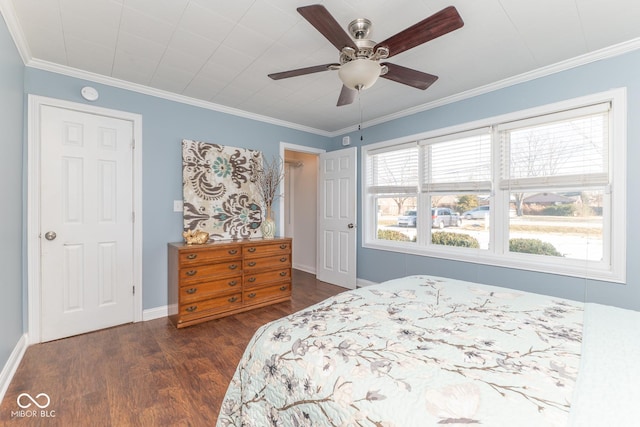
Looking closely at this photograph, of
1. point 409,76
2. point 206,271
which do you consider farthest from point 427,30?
point 206,271

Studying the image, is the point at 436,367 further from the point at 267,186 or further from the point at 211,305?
the point at 267,186

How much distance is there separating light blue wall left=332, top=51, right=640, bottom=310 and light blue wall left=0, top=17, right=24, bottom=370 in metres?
3.61

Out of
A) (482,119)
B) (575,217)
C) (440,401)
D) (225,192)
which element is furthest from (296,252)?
(440,401)

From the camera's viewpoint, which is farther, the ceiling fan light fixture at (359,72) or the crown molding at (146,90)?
the crown molding at (146,90)

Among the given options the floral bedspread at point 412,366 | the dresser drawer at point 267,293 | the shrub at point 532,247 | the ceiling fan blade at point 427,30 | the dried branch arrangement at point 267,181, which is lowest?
the dresser drawer at point 267,293

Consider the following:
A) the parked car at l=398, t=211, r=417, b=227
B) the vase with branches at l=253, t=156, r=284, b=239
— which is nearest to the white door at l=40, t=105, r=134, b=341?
the vase with branches at l=253, t=156, r=284, b=239

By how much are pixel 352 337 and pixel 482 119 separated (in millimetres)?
2874

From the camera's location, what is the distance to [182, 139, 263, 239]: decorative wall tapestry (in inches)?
126

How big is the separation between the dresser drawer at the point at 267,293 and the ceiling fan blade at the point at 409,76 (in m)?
2.58

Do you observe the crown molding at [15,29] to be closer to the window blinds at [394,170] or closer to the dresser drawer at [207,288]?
the dresser drawer at [207,288]

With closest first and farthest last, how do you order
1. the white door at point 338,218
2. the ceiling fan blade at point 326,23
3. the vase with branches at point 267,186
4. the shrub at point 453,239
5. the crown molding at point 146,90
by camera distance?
the ceiling fan blade at point 326,23
the crown molding at point 146,90
the shrub at point 453,239
the vase with branches at point 267,186
the white door at point 338,218

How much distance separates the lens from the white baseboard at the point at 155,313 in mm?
2955

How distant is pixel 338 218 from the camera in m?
4.24

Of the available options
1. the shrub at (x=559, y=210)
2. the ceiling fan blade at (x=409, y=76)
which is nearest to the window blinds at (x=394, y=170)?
the shrub at (x=559, y=210)
